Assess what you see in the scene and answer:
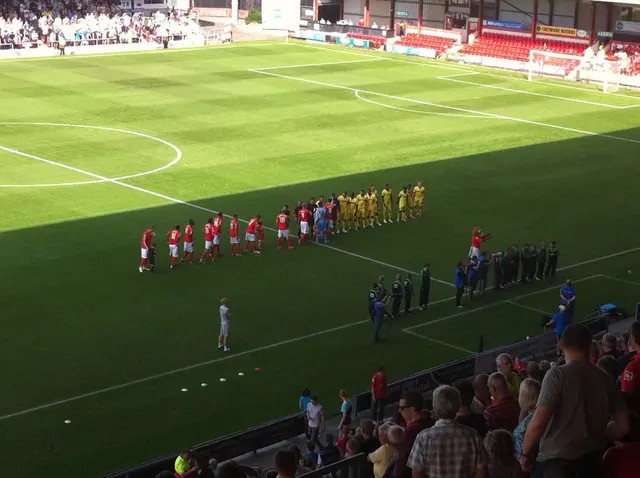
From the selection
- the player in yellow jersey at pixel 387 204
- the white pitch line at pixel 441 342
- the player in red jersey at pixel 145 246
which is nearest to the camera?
the white pitch line at pixel 441 342

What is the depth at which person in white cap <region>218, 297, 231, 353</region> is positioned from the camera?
24.7 m

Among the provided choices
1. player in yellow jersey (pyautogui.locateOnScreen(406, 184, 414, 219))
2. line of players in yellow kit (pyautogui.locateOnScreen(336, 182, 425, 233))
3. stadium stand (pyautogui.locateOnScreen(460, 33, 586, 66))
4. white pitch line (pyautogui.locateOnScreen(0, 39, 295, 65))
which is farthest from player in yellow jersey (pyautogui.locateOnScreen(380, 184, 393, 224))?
white pitch line (pyautogui.locateOnScreen(0, 39, 295, 65))

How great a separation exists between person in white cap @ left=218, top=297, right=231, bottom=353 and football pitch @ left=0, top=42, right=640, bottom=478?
0.38 metres

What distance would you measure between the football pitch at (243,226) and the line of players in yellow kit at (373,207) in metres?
0.56

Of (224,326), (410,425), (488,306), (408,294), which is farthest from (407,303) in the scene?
(410,425)

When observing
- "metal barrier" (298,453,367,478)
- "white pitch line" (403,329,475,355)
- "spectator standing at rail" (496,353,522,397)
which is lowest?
"white pitch line" (403,329,475,355)

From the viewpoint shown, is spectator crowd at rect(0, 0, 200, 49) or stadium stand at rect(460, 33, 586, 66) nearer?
stadium stand at rect(460, 33, 586, 66)

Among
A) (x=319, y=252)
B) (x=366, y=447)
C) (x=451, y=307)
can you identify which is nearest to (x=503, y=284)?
(x=451, y=307)

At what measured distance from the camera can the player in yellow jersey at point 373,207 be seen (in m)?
35.3

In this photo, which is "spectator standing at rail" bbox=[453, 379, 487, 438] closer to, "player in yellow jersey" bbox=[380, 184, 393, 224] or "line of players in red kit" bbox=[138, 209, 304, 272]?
"line of players in red kit" bbox=[138, 209, 304, 272]

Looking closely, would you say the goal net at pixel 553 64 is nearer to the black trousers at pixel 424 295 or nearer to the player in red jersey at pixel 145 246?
the black trousers at pixel 424 295

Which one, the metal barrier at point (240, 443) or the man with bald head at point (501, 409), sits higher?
the man with bald head at point (501, 409)

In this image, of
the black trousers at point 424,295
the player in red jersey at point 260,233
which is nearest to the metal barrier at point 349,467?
the black trousers at point 424,295

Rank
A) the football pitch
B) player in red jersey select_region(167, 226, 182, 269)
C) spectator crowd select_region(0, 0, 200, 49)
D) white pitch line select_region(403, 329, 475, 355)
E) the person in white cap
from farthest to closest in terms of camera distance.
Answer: spectator crowd select_region(0, 0, 200, 49) < player in red jersey select_region(167, 226, 182, 269) < white pitch line select_region(403, 329, 475, 355) < the person in white cap < the football pitch
